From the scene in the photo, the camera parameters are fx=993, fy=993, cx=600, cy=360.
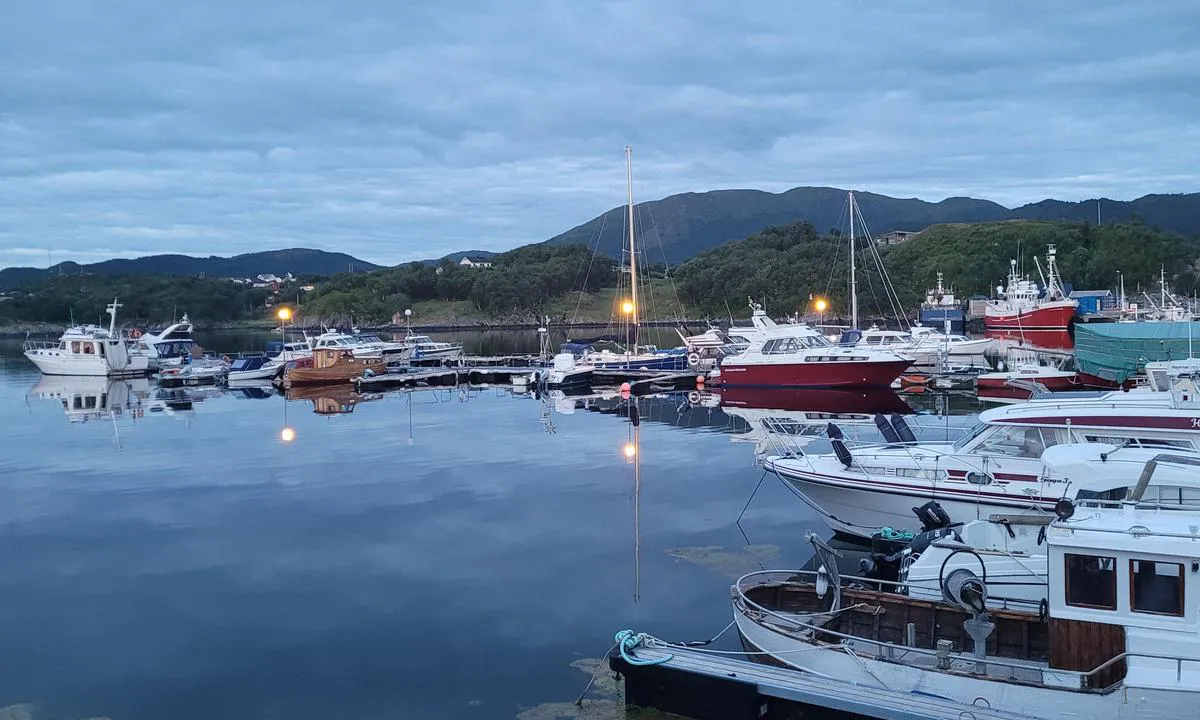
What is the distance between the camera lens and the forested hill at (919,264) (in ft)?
362

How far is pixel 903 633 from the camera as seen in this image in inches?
454

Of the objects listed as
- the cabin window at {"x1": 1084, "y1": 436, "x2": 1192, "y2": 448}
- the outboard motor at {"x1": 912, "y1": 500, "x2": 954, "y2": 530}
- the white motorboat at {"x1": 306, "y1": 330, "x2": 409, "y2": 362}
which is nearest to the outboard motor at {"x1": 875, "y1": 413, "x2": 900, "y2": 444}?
the cabin window at {"x1": 1084, "y1": 436, "x2": 1192, "y2": 448}

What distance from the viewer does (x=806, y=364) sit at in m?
44.7

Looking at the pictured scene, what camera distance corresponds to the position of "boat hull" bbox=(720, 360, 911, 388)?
4384cm

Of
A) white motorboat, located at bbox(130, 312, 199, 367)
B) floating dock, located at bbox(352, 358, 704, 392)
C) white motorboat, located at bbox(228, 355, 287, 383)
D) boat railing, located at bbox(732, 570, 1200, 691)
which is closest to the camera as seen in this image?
boat railing, located at bbox(732, 570, 1200, 691)

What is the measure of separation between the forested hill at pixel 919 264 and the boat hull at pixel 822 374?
5769 centimetres

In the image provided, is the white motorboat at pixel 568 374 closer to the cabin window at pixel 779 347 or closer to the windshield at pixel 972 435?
the cabin window at pixel 779 347

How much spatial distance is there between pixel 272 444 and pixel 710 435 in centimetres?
1445

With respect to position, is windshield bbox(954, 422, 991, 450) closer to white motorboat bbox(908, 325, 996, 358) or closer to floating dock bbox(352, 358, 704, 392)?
floating dock bbox(352, 358, 704, 392)

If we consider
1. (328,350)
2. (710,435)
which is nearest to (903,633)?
(710,435)

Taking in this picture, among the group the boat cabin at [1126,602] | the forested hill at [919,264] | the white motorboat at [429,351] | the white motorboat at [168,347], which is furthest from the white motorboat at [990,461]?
the forested hill at [919,264]

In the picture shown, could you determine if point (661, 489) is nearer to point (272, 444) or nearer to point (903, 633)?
point (903, 633)

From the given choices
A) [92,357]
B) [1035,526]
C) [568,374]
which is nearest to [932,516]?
[1035,526]

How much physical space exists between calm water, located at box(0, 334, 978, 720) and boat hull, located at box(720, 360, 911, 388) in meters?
12.9
